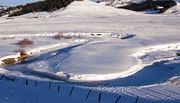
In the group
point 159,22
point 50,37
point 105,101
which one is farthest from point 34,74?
point 159,22

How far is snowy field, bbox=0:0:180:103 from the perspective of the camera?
14352 millimetres

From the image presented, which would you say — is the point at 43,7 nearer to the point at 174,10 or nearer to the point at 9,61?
the point at 174,10

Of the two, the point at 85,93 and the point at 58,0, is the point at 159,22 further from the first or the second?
the point at 85,93

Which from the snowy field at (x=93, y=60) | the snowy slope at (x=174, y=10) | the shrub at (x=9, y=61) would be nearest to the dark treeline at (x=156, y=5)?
the snowy slope at (x=174, y=10)

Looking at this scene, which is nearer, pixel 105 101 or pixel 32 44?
pixel 105 101

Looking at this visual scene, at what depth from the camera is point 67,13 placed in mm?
40188

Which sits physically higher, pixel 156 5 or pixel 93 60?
pixel 93 60

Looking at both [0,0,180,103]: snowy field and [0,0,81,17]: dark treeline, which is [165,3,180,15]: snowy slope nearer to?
[0,0,180,103]: snowy field

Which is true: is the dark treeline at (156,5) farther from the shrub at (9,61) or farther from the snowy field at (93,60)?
the shrub at (9,61)

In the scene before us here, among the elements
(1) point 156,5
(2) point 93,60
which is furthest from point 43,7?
(2) point 93,60

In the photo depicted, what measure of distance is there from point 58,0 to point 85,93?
3244 centimetres

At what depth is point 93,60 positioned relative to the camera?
20281mm

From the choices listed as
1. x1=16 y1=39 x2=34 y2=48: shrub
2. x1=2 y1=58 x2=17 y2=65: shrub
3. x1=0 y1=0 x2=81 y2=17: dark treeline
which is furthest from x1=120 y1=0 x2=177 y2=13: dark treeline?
x1=2 y1=58 x2=17 y2=65: shrub

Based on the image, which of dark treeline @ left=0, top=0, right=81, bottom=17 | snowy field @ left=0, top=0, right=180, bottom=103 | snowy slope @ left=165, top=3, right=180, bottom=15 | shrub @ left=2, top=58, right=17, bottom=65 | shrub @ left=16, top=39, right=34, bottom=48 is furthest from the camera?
dark treeline @ left=0, top=0, right=81, bottom=17
